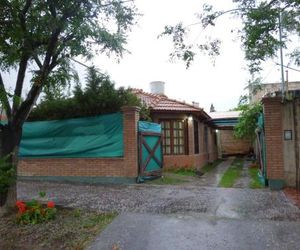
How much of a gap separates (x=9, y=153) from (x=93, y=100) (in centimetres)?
440

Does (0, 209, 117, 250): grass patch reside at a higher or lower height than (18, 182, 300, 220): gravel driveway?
lower

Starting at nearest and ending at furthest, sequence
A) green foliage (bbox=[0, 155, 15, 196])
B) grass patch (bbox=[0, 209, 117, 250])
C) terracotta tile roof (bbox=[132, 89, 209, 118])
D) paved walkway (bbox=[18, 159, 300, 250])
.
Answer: paved walkway (bbox=[18, 159, 300, 250]), grass patch (bbox=[0, 209, 117, 250]), green foliage (bbox=[0, 155, 15, 196]), terracotta tile roof (bbox=[132, 89, 209, 118])

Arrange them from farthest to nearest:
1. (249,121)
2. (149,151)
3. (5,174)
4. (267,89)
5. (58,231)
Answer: (267,89), (249,121), (149,151), (5,174), (58,231)

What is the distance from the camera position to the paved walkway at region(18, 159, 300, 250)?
4.98m

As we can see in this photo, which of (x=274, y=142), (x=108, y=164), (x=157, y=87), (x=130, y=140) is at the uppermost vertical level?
(x=157, y=87)

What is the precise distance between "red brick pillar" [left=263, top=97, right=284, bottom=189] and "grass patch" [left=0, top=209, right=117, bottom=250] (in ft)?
15.2

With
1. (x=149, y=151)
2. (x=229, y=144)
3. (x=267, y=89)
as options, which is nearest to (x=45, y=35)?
(x=149, y=151)

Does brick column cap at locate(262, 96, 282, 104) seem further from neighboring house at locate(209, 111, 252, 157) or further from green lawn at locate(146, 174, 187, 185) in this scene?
neighboring house at locate(209, 111, 252, 157)

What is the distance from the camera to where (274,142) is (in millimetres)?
8766

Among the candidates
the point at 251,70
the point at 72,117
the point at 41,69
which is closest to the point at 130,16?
the point at 41,69

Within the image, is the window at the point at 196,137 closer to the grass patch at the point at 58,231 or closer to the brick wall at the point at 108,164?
the brick wall at the point at 108,164

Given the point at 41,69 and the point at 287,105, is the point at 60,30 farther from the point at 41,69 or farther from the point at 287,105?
the point at 287,105

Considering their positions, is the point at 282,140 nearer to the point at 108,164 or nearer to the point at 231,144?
the point at 108,164

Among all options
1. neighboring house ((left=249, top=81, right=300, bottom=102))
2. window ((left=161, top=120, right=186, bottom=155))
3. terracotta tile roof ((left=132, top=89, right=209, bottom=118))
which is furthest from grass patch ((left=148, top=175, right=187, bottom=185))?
neighboring house ((left=249, top=81, right=300, bottom=102))
